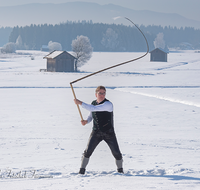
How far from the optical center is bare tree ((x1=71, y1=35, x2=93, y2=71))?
4900 centimetres

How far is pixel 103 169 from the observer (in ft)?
20.7

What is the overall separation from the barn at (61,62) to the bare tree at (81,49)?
2.38 m

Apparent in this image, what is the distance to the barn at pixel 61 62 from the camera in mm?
45594

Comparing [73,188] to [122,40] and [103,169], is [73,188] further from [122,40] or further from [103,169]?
[122,40]

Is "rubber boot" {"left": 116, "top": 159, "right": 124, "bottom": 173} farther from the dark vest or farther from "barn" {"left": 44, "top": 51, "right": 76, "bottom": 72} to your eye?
"barn" {"left": 44, "top": 51, "right": 76, "bottom": 72}

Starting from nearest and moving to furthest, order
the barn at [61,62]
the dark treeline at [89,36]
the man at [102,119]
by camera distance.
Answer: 1. the man at [102,119]
2. the barn at [61,62]
3. the dark treeline at [89,36]

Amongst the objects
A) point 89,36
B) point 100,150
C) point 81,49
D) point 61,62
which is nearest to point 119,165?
point 100,150

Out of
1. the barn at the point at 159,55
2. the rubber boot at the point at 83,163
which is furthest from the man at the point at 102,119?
the barn at the point at 159,55

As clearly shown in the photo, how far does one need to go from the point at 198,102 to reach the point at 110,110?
13.1 metres

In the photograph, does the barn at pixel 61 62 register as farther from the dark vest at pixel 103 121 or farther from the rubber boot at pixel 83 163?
the dark vest at pixel 103 121

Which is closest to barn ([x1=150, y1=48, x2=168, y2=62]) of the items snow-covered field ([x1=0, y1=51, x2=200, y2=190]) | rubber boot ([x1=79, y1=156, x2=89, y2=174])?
snow-covered field ([x1=0, y1=51, x2=200, y2=190])

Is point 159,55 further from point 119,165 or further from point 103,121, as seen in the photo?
point 103,121

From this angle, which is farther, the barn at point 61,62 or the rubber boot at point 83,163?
the barn at point 61,62

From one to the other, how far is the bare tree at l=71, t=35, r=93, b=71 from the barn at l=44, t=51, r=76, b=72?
2.38m
